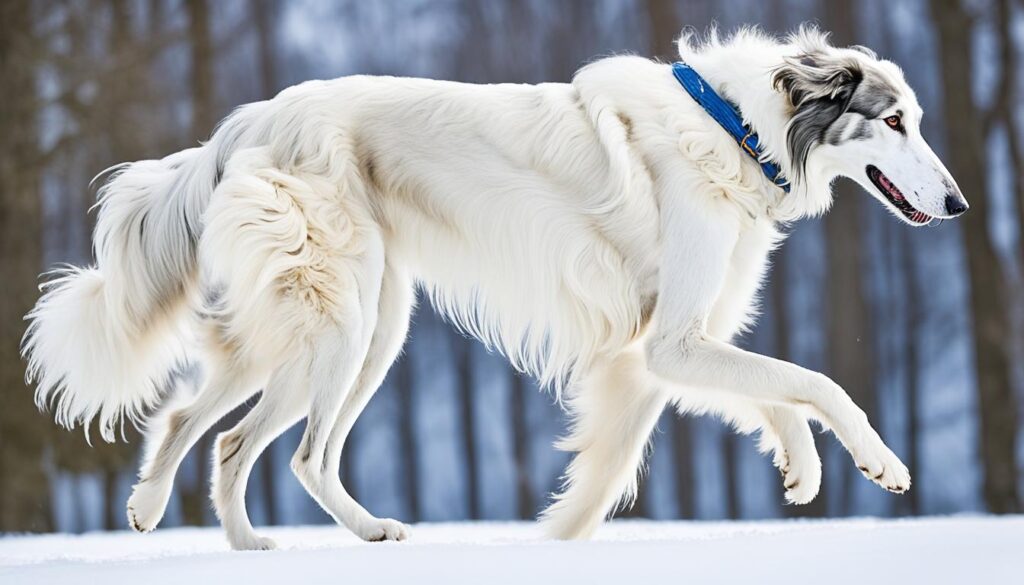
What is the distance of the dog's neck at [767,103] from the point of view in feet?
15.2

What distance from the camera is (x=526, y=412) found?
579 inches

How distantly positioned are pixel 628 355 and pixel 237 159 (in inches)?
61.6

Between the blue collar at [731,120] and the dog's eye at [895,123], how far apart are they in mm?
396

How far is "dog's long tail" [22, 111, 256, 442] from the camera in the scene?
468cm

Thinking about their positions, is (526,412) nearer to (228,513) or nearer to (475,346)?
(475,346)

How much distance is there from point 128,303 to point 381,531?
1231 millimetres

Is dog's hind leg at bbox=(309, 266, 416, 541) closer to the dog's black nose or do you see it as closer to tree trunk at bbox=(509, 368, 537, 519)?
the dog's black nose

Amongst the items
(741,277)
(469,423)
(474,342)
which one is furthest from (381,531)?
(469,423)

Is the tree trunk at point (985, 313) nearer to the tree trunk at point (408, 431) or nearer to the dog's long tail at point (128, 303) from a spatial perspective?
the tree trunk at point (408, 431)

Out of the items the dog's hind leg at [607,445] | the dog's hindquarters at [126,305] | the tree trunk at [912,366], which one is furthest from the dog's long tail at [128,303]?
the tree trunk at [912,366]

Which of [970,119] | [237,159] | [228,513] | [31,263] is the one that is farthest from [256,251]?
[970,119]

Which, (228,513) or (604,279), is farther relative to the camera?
(604,279)

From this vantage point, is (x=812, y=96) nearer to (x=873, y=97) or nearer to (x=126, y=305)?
(x=873, y=97)

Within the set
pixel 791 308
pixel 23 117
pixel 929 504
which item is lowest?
pixel 929 504
